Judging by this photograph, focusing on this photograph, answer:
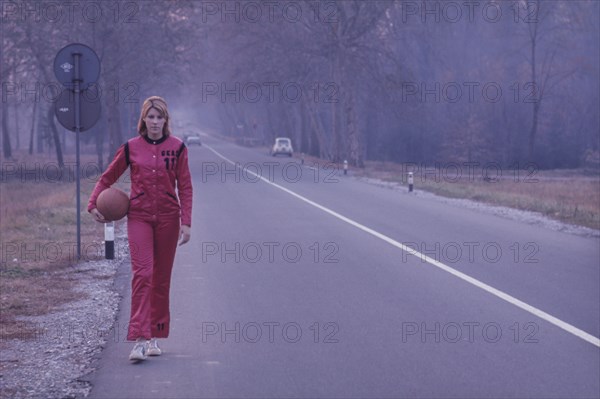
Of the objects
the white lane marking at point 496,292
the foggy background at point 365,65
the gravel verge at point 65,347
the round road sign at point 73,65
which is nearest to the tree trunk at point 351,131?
the foggy background at point 365,65

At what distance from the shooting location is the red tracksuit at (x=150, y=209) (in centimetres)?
674

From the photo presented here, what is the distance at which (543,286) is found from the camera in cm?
1062

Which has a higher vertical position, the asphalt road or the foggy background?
the foggy background

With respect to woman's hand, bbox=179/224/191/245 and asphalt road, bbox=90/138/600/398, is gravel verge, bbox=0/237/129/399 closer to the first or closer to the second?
asphalt road, bbox=90/138/600/398

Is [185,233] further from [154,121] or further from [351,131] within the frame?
[351,131]

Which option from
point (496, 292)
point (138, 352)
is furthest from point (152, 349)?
point (496, 292)

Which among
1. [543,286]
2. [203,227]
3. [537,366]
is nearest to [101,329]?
[537,366]

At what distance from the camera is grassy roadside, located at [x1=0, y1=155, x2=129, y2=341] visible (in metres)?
9.48

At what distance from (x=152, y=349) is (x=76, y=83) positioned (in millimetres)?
6612

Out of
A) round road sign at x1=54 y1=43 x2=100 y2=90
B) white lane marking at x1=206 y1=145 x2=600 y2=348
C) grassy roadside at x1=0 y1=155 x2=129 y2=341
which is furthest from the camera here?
round road sign at x1=54 y1=43 x2=100 y2=90

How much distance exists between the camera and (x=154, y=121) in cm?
670

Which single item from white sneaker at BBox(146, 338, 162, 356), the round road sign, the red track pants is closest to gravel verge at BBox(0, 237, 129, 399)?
white sneaker at BBox(146, 338, 162, 356)

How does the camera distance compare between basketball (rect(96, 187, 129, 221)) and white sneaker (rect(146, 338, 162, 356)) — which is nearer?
basketball (rect(96, 187, 129, 221))

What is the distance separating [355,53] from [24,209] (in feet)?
91.6
